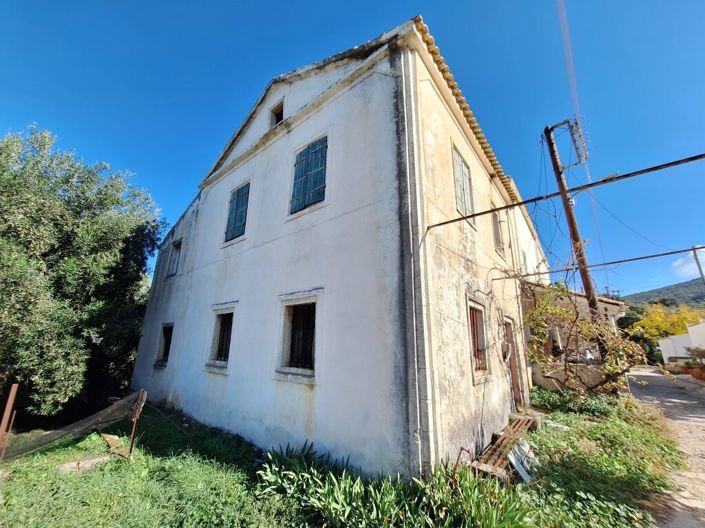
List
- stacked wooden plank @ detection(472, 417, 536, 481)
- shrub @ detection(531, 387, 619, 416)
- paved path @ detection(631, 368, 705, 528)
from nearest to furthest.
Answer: paved path @ detection(631, 368, 705, 528) < stacked wooden plank @ detection(472, 417, 536, 481) < shrub @ detection(531, 387, 619, 416)

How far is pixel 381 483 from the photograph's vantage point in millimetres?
3906

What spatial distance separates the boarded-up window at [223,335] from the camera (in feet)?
24.9

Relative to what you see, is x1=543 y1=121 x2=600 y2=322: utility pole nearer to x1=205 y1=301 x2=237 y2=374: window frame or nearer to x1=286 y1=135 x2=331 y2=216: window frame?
x1=286 y1=135 x2=331 y2=216: window frame

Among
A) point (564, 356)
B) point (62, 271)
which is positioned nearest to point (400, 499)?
point (564, 356)

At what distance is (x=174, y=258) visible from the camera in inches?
453

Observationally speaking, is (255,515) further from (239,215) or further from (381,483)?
(239,215)

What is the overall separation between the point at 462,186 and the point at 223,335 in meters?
6.86

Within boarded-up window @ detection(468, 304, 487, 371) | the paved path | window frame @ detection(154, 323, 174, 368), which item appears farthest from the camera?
window frame @ detection(154, 323, 174, 368)

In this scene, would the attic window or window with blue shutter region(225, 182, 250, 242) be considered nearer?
window with blue shutter region(225, 182, 250, 242)

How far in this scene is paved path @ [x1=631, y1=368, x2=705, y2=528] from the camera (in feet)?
13.0

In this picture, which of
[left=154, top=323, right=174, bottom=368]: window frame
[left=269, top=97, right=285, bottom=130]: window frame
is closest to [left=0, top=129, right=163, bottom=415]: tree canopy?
[left=154, top=323, right=174, bottom=368]: window frame

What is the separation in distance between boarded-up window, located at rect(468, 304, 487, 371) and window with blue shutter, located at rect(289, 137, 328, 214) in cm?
383

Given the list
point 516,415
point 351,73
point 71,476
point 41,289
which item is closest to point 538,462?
point 516,415

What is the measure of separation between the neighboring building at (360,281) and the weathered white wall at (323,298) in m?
0.03
